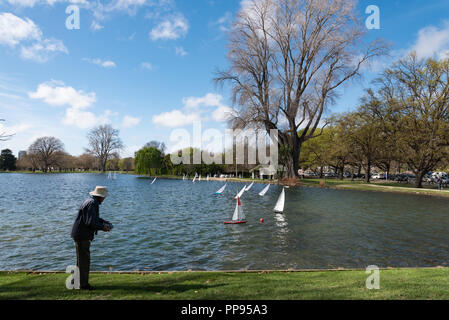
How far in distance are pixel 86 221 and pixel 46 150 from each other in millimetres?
131805

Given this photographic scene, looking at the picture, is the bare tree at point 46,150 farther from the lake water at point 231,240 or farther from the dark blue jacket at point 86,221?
the dark blue jacket at point 86,221

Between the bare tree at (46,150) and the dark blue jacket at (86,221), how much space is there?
130 m

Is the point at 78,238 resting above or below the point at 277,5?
below

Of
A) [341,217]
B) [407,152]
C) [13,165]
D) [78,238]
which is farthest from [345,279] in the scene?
[13,165]

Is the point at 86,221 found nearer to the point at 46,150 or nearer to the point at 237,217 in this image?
the point at 237,217

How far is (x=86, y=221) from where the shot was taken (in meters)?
6.27

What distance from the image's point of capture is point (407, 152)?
151ft

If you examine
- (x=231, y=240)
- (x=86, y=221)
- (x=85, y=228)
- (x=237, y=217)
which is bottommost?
(x=231, y=240)

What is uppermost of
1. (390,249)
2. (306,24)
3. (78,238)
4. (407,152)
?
(306,24)

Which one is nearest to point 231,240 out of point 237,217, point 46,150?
point 237,217

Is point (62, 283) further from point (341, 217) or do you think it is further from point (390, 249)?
point (341, 217)

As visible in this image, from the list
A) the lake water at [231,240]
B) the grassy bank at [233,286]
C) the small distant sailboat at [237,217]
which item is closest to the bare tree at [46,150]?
the lake water at [231,240]

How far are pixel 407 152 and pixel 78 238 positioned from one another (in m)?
51.4

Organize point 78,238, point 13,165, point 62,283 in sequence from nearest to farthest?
point 78,238, point 62,283, point 13,165
